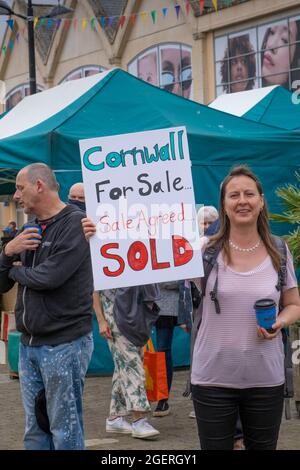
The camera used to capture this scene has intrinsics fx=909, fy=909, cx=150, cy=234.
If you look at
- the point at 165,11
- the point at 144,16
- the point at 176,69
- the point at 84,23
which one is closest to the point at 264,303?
the point at 176,69

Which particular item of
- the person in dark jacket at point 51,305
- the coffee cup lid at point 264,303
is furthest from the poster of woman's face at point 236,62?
the coffee cup lid at point 264,303

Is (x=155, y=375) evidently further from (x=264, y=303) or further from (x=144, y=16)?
(x=144, y=16)

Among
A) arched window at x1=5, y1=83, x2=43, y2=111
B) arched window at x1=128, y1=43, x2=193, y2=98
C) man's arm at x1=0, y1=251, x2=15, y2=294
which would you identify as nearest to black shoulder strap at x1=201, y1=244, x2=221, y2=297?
man's arm at x1=0, y1=251, x2=15, y2=294

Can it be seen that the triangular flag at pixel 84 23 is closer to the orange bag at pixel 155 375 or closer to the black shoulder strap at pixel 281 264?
the orange bag at pixel 155 375

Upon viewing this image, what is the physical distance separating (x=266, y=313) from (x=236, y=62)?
22388mm

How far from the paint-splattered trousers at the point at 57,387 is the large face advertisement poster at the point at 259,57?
1915 centimetres

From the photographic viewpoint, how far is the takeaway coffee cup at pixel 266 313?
3734mm

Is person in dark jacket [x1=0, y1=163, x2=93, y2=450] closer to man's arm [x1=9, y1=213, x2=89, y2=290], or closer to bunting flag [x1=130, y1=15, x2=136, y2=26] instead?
man's arm [x1=9, y1=213, x2=89, y2=290]

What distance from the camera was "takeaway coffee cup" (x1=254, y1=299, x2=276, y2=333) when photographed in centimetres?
373

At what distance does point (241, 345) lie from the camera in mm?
3838

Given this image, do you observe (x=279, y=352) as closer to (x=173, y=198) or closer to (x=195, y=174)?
(x=173, y=198)

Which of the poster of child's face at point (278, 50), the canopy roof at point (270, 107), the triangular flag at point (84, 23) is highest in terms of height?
the triangular flag at point (84, 23)

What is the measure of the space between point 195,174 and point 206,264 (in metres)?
6.03

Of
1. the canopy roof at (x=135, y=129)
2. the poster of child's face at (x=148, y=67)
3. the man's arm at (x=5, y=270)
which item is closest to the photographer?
the man's arm at (x=5, y=270)
